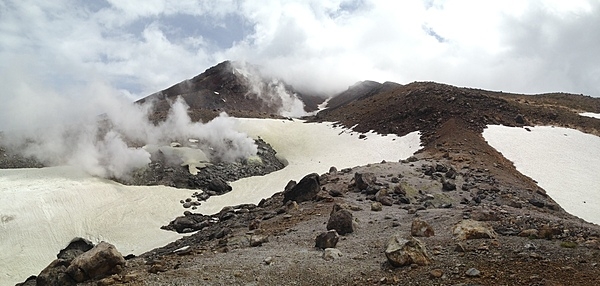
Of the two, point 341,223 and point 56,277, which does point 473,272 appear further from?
point 56,277

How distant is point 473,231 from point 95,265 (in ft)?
21.5

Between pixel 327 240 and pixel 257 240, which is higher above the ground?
pixel 327 240

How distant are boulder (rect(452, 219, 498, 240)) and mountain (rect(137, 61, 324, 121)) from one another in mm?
51682

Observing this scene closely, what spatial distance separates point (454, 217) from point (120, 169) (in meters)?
15.5

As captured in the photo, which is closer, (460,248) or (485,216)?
(460,248)

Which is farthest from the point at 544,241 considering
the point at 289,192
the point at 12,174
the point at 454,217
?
the point at 12,174

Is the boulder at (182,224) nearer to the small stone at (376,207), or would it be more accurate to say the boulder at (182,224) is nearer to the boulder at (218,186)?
the boulder at (218,186)

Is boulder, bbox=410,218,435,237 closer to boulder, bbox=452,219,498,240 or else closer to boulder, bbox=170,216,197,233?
boulder, bbox=452,219,498,240

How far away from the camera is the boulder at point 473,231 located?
7.43 meters

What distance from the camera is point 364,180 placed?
13.7 m

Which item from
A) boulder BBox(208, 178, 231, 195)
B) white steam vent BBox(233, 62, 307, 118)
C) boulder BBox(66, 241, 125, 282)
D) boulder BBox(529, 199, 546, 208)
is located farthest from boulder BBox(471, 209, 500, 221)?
white steam vent BBox(233, 62, 307, 118)

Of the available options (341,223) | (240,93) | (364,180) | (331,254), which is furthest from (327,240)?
(240,93)

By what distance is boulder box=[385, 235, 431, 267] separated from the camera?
643 cm

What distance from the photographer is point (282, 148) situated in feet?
93.0
